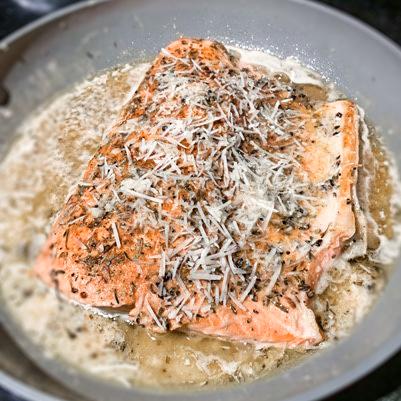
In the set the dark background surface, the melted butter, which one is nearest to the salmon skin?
the melted butter

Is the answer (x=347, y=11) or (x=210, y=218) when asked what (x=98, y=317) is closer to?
(x=210, y=218)

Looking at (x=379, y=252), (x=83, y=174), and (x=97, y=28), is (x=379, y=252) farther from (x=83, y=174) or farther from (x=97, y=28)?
(x=97, y=28)

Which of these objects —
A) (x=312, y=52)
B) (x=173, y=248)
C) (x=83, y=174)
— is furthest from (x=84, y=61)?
(x=173, y=248)

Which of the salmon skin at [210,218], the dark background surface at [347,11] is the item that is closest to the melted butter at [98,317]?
the salmon skin at [210,218]

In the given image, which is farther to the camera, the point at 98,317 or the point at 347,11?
the point at 347,11

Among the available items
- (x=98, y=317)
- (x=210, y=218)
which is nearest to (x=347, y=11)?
Result: (x=210, y=218)

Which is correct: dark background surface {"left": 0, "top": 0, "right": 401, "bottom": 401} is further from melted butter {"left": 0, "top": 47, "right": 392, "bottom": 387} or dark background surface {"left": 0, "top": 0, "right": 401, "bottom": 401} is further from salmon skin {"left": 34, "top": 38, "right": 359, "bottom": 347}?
melted butter {"left": 0, "top": 47, "right": 392, "bottom": 387}
